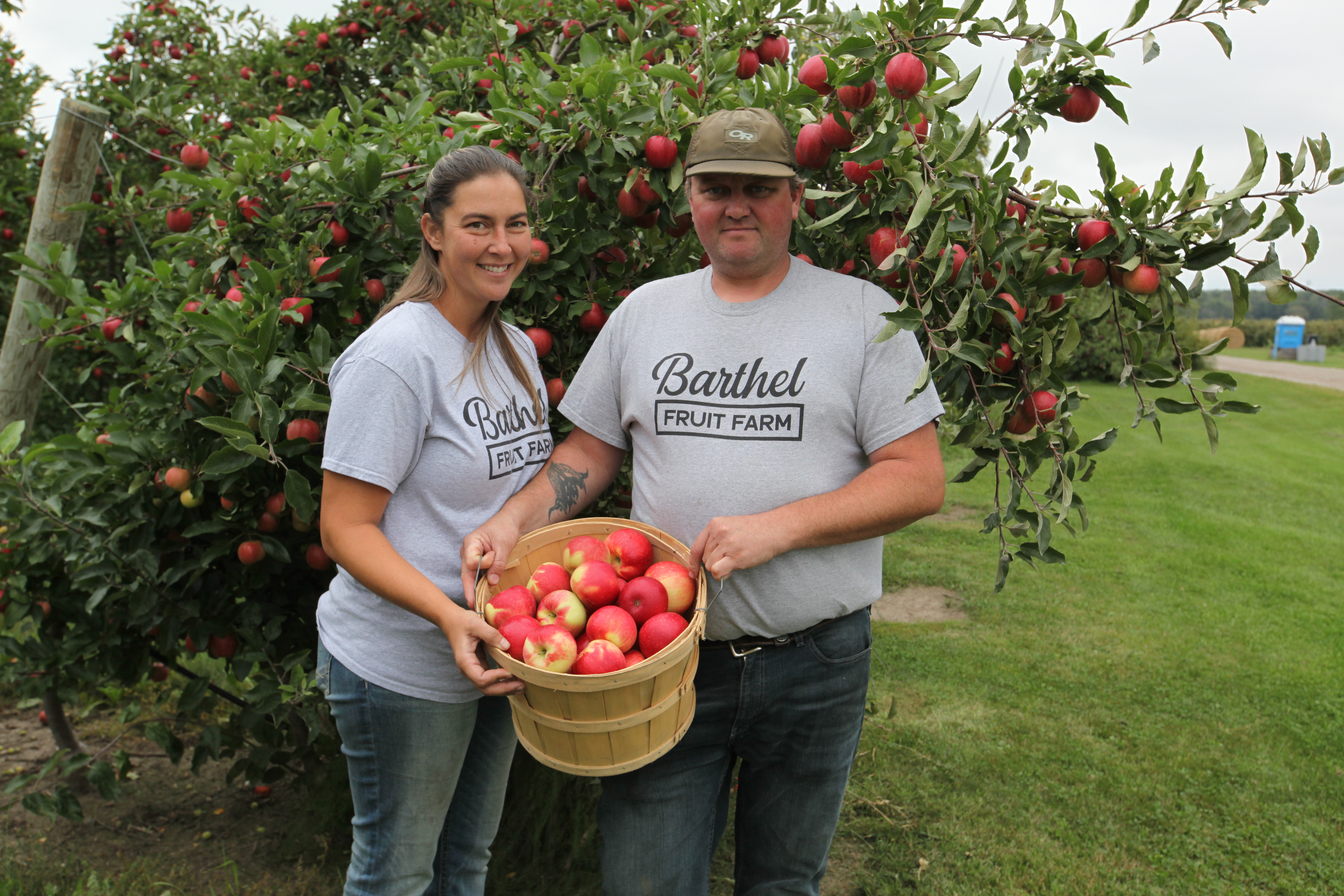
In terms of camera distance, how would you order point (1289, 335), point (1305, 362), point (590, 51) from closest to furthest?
point (590, 51) → point (1305, 362) → point (1289, 335)

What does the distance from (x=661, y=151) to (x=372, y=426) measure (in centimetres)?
106

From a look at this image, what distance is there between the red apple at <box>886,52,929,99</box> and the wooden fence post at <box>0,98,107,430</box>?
3109 millimetres

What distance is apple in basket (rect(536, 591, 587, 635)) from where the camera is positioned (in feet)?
6.36

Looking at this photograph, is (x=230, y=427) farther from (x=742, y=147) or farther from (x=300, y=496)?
(x=742, y=147)

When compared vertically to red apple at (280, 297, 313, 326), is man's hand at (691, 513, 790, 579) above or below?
below

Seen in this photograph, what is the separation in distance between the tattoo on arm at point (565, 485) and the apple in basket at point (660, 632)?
0.42 meters

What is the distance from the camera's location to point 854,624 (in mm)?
2162

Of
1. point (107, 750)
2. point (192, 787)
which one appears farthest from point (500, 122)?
point (192, 787)

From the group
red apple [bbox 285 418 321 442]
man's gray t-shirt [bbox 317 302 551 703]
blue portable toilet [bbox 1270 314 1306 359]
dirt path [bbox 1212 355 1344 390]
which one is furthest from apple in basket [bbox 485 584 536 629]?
blue portable toilet [bbox 1270 314 1306 359]

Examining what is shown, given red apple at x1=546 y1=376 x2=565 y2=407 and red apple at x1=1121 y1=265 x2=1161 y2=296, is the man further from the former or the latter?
red apple at x1=1121 y1=265 x2=1161 y2=296

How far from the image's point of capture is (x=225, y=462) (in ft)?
7.76

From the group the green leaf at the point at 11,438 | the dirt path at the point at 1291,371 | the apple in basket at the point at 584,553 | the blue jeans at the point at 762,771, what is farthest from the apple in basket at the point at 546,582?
the dirt path at the point at 1291,371

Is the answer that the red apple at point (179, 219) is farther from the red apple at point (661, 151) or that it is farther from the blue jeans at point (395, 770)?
the blue jeans at point (395, 770)

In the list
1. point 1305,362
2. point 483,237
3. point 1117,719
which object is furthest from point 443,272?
point 1305,362
